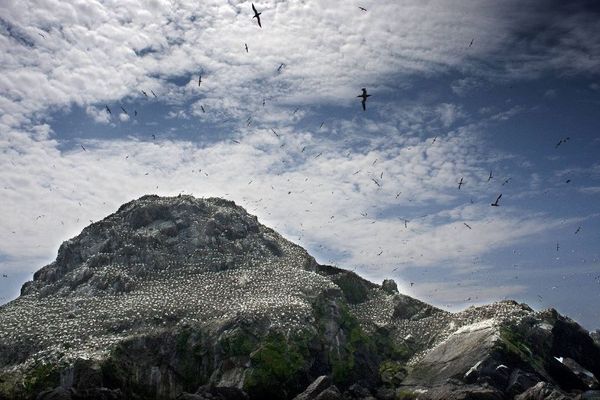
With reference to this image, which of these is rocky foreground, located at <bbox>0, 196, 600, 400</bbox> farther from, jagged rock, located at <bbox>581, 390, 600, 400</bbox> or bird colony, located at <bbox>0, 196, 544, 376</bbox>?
bird colony, located at <bbox>0, 196, 544, 376</bbox>

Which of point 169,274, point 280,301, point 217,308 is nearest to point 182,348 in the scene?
point 217,308

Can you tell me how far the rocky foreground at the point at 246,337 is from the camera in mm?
49688

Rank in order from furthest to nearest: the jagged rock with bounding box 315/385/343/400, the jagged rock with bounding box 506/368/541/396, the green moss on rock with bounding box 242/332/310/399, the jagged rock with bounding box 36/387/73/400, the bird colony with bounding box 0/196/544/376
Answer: the bird colony with bounding box 0/196/544/376 → the green moss on rock with bounding box 242/332/310/399 → the jagged rock with bounding box 506/368/541/396 → the jagged rock with bounding box 315/385/343/400 → the jagged rock with bounding box 36/387/73/400

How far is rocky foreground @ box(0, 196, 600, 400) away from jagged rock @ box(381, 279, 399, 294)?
6464 millimetres

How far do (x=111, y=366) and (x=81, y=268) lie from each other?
34989mm

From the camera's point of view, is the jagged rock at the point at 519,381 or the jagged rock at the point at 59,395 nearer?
the jagged rock at the point at 59,395

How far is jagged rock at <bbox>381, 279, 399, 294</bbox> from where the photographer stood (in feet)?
299

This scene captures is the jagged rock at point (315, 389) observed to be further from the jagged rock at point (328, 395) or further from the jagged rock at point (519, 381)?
the jagged rock at point (519, 381)

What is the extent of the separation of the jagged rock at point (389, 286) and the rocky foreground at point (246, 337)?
21.2ft

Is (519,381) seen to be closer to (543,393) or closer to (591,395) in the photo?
(543,393)

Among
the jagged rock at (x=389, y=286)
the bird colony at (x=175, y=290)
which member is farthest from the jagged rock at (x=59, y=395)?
the jagged rock at (x=389, y=286)

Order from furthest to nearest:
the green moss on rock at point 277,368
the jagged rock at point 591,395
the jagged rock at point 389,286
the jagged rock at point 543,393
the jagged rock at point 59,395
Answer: the jagged rock at point 389,286, the green moss on rock at point 277,368, the jagged rock at point 591,395, the jagged rock at point 543,393, the jagged rock at point 59,395

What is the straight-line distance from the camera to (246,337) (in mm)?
54219

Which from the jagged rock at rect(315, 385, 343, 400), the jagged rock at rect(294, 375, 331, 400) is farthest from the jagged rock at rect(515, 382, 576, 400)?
the jagged rock at rect(294, 375, 331, 400)
